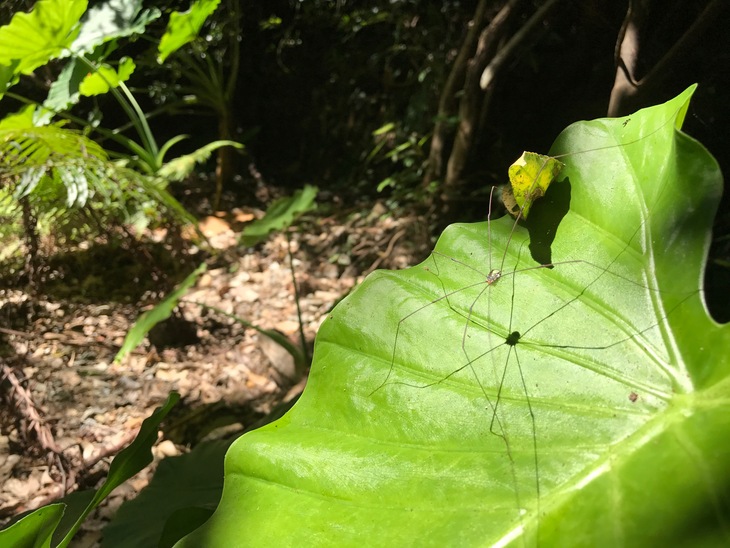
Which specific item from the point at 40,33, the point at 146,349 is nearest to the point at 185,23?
the point at 40,33

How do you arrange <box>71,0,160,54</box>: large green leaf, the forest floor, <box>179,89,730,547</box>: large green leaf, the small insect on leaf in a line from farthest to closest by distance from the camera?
<box>71,0,160,54</box>: large green leaf < the forest floor < the small insect on leaf < <box>179,89,730,547</box>: large green leaf

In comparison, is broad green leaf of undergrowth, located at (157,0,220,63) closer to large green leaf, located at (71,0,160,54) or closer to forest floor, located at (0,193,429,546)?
large green leaf, located at (71,0,160,54)

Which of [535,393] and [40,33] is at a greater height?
[40,33]

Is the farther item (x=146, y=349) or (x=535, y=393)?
(x=146, y=349)

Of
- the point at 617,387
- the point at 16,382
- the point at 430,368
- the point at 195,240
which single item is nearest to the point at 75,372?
the point at 16,382

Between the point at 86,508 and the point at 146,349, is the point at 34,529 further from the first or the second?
the point at 146,349

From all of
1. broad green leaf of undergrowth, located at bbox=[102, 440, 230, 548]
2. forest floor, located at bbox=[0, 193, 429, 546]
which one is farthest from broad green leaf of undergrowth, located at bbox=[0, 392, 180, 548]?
forest floor, located at bbox=[0, 193, 429, 546]
